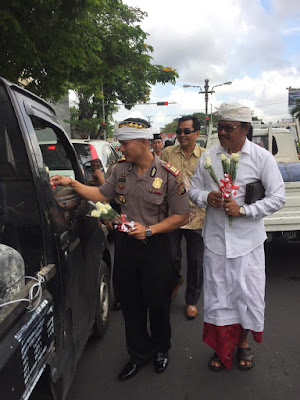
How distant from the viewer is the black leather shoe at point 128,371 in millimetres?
2654

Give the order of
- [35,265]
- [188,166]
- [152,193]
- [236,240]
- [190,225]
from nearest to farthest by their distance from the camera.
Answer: [35,265] → [152,193] → [236,240] → [190,225] → [188,166]

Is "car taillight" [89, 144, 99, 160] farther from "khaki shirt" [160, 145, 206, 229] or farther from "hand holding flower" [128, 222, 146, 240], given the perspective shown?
"hand holding flower" [128, 222, 146, 240]

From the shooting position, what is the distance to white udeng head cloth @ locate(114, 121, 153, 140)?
2.29 meters

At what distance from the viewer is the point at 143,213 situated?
245 cm

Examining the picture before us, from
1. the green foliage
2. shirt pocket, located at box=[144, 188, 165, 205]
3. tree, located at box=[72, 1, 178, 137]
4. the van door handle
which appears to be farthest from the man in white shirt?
tree, located at box=[72, 1, 178, 137]

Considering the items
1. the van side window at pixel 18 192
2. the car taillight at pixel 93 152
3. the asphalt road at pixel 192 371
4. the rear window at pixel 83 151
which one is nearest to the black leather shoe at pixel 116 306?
the asphalt road at pixel 192 371

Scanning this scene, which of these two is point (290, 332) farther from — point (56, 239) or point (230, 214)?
point (56, 239)

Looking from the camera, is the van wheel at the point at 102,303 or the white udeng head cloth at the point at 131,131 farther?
the van wheel at the point at 102,303

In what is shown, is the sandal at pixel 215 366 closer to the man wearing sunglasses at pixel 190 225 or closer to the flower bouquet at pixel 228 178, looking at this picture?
the man wearing sunglasses at pixel 190 225

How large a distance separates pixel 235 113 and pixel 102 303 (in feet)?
6.39

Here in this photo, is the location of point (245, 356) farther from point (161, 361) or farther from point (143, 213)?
point (143, 213)

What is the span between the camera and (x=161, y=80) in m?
16.1

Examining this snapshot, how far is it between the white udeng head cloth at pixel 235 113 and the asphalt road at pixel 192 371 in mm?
1853

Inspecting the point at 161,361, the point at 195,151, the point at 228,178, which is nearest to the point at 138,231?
the point at 228,178
